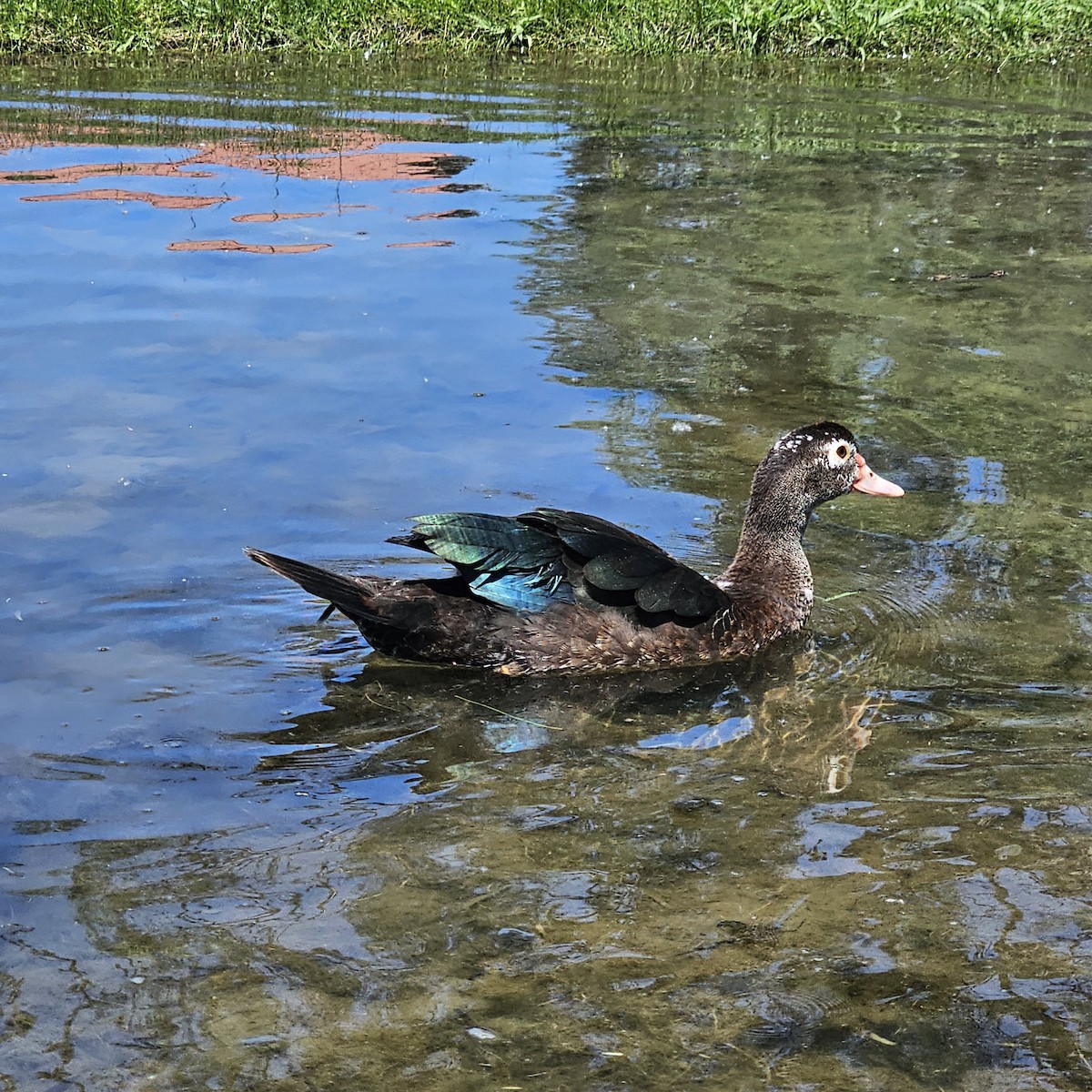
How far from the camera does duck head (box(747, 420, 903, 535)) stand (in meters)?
6.42

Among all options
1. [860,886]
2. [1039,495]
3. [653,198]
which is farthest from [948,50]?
[860,886]

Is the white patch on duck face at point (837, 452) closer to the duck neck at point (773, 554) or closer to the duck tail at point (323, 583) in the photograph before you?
the duck neck at point (773, 554)

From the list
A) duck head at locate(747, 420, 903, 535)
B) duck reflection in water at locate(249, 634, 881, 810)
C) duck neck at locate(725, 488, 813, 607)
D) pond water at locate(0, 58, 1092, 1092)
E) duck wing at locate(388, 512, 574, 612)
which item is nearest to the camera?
pond water at locate(0, 58, 1092, 1092)

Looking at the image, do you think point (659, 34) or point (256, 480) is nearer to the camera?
point (256, 480)

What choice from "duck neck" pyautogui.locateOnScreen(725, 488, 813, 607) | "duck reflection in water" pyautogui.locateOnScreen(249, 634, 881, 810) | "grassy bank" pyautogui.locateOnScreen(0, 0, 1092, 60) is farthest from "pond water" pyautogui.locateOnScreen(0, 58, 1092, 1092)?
"grassy bank" pyautogui.locateOnScreen(0, 0, 1092, 60)

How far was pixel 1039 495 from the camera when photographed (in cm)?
708

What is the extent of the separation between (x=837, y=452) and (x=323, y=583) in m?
2.27

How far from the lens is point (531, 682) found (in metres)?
5.76

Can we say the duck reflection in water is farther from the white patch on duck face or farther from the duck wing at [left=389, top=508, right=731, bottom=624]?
the white patch on duck face

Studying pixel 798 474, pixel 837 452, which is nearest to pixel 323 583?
pixel 798 474

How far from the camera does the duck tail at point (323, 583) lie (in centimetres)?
550

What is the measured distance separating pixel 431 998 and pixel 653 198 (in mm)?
9952

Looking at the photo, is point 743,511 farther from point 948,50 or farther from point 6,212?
point 948,50

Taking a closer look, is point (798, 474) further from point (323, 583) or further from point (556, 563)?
point (323, 583)
